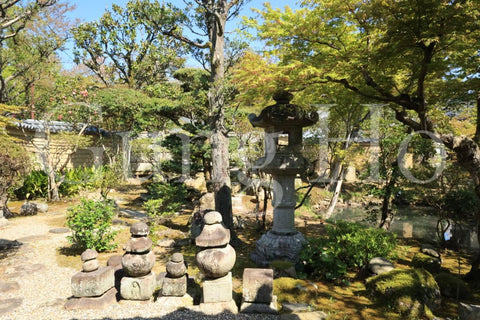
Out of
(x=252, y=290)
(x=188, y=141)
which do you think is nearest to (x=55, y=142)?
(x=188, y=141)

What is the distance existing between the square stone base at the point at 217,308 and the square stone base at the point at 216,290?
0.06m

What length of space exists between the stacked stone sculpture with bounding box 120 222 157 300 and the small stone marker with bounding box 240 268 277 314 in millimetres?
1556

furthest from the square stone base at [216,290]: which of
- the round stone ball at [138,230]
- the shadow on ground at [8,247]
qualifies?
the shadow on ground at [8,247]

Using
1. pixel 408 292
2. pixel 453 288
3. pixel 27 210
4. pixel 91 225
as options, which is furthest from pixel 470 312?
pixel 27 210

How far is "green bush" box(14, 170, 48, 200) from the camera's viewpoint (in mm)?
12797

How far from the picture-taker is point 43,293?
4.86 meters

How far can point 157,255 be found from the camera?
6.83m

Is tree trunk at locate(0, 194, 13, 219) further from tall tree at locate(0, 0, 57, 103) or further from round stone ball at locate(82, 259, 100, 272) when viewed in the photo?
round stone ball at locate(82, 259, 100, 272)

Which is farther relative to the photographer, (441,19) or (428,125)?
(428,125)

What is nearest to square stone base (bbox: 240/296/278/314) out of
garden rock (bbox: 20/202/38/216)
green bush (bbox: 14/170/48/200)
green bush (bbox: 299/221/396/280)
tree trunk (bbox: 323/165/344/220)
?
green bush (bbox: 299/221/396/280)

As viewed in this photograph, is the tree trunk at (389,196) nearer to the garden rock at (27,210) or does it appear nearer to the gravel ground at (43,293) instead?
the gravel ground at (43,293)

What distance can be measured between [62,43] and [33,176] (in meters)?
8.15

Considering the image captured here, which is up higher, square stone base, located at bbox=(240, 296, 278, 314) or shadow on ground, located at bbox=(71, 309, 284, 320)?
square stone base, located at bbox=(240, 296, 278, 314)

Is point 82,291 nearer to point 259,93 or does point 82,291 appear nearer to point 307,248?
point 307,248
